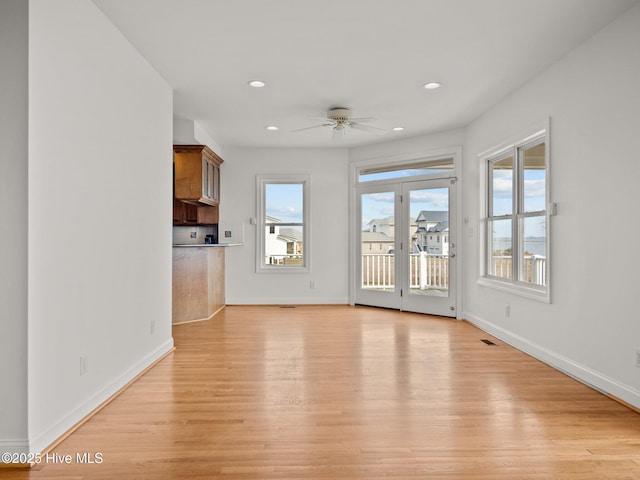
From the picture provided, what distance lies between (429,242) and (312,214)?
6.74ft

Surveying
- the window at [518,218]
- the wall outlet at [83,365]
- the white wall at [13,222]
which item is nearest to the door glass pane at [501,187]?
the window at [518,218]

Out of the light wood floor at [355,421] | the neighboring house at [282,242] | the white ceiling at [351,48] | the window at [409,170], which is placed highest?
the white ceiling at [351,48]

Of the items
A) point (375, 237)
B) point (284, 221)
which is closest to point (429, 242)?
point (375, 237)

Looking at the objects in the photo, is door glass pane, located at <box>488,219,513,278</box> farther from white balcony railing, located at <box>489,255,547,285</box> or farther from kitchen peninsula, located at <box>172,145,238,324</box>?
kitchen peninsula, located at <box>172,145,238,324</box>

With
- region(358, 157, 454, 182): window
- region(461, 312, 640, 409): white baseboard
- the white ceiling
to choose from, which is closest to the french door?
region(358, 157, 454, 182): window

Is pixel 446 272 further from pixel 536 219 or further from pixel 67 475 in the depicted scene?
pixel 67 475

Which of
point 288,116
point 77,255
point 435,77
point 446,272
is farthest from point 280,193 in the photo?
point 77,255

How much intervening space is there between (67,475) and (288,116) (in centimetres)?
443

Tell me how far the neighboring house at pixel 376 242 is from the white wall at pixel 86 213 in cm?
394

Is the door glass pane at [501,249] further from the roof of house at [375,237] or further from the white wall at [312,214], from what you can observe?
the white wall at [312,214]

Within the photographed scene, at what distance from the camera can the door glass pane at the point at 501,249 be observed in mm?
4906

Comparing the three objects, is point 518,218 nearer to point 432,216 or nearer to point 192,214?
point 432,216

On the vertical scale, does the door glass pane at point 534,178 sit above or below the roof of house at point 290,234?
above

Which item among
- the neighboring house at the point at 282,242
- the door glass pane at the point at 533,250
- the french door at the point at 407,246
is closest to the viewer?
the door glass pane at the point at 533,250
